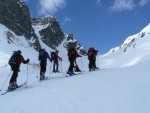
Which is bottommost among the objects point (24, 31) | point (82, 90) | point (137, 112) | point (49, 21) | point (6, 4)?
point (137, 112)

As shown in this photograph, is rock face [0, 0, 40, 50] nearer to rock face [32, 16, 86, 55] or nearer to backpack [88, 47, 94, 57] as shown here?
rock face [32, 16, 86, 55]

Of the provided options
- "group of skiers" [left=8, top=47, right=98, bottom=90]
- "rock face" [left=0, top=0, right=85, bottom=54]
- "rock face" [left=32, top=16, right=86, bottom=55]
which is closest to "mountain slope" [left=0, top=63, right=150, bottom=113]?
"group of skiers" [left=8, top=47, right=98, bottom=90]

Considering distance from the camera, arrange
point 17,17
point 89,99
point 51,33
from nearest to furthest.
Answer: point 89,99 < point 17,17 < point 51,33

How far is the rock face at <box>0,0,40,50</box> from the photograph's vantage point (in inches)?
3473

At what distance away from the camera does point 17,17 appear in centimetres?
9875

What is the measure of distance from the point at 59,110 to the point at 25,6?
322 ft

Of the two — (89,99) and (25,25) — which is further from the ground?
(25,25)

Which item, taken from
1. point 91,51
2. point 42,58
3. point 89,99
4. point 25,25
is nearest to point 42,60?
point 42,58

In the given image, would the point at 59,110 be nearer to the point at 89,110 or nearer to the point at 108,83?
the point at 89,110

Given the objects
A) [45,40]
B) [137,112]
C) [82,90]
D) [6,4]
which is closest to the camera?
[137,112]

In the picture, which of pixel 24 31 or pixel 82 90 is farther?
pixel 24 31

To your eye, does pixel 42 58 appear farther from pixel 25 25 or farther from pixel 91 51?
pixel 25 25

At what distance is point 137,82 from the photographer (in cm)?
1412

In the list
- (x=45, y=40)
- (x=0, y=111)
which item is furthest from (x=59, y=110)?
(x=45, y=40)
